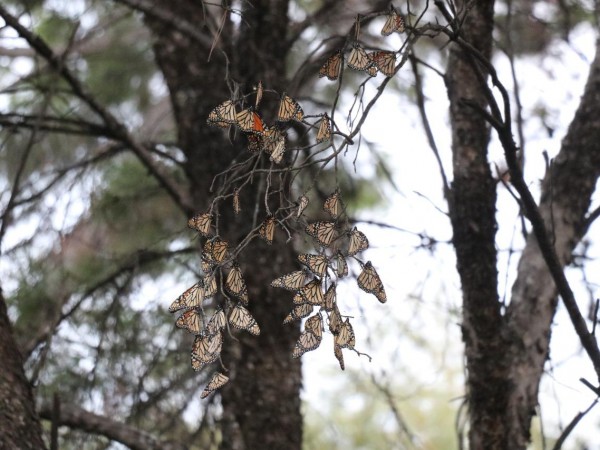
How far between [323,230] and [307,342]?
216mm

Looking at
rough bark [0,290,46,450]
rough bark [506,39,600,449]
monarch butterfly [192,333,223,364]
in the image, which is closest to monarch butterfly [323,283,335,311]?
monarch butterfly [192,333,223,364]

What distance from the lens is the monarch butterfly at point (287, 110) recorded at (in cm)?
184

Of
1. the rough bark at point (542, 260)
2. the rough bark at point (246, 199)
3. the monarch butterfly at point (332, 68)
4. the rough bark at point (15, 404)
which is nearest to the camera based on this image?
the monarch butterfly at point (332, 68)

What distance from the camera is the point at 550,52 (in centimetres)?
481

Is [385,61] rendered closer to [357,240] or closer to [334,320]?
[357,240]

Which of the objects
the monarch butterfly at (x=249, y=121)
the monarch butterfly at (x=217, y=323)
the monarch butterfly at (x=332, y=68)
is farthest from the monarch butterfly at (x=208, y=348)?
the monarch butterfly at (x=332, y=68)

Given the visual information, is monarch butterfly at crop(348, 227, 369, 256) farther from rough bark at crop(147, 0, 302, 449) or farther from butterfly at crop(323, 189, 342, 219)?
rough bark at crop(147, 0, 302, 449)

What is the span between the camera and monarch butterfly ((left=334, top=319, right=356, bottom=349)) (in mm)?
1780

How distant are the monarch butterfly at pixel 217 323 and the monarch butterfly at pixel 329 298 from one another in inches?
7.6

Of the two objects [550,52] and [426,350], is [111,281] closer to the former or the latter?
[550,52]

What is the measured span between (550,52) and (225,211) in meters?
2.06

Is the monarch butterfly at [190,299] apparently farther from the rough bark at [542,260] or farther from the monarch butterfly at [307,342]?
the rough bark at [542,260]

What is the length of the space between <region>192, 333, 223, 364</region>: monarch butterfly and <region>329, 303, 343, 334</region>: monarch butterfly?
208mm

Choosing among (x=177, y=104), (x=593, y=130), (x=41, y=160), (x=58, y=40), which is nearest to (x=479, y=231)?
(x=593, y=130)
